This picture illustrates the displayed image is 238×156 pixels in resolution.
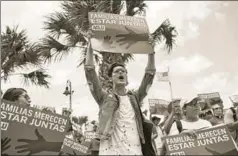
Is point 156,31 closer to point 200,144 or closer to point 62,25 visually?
point 62,25

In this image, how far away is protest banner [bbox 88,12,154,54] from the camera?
3.42 meters

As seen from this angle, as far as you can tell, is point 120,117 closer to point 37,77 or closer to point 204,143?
point 204,143

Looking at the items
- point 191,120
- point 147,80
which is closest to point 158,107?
point 191,120

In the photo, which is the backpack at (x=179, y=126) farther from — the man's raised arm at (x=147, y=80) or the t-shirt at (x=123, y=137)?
the t-shirt at (x=123, y=137)

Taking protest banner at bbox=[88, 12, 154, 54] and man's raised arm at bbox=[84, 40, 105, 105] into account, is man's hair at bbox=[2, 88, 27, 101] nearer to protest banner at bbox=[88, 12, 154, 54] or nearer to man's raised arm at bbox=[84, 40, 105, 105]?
man's raised arm at bbox=[84, 40, 105, 105]

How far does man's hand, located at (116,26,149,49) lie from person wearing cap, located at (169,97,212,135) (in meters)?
0.77

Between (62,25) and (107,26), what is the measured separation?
6.61 meters

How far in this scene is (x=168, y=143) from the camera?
3.23 m

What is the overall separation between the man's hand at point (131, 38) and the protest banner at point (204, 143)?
819 mm

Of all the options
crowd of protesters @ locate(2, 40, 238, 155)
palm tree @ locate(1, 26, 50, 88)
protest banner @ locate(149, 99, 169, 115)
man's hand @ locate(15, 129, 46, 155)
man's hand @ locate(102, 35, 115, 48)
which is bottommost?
man's hand @ locate(15, 129, 46, 155)

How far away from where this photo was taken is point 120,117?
2994mm

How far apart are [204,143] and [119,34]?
43.5 inches

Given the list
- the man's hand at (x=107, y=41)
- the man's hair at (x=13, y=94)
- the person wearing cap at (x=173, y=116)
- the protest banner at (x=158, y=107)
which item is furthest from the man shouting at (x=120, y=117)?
the protest banner at (x=158, y=107)

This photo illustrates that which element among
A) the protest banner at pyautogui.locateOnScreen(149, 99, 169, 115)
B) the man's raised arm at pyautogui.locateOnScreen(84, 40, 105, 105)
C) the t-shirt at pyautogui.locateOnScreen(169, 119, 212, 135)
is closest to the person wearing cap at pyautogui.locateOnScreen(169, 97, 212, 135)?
the t-shirt at pyautogui.locateOnScreen(169, 119, 212, 135)
